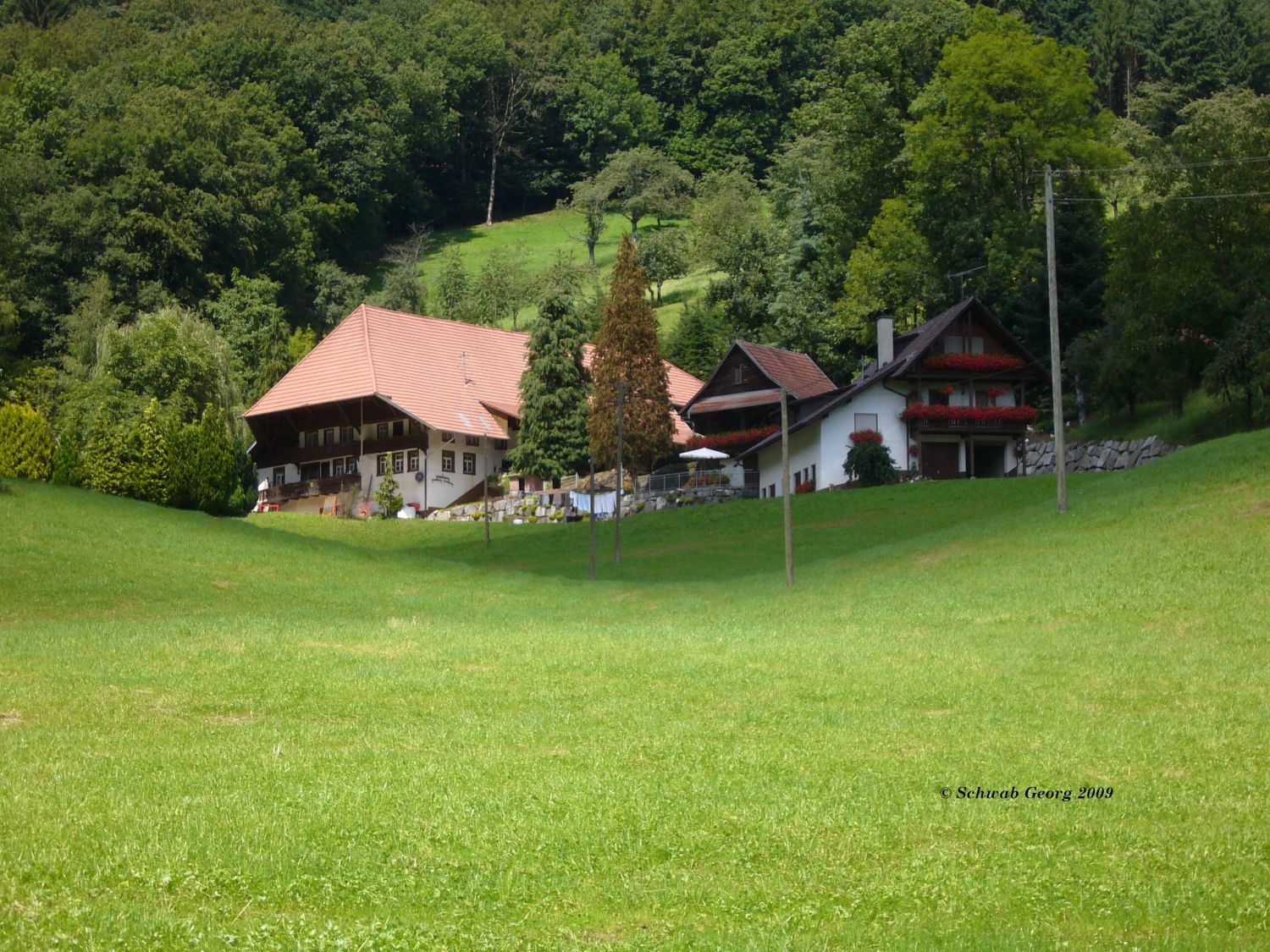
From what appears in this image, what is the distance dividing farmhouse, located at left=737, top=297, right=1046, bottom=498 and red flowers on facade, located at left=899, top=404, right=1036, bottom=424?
4 centimetres

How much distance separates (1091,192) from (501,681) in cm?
6464

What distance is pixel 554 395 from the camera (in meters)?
76.3

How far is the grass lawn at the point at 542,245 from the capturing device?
128375mm

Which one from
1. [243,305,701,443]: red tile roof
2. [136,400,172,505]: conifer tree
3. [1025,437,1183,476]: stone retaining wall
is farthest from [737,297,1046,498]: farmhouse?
[136,400,172,505]: conifer tree

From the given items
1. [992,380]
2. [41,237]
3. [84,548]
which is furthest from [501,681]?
[41,237]

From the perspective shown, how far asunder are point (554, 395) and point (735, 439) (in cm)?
1017

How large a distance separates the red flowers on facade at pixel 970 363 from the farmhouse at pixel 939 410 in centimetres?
4

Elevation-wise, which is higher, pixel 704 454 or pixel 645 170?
pixel 645 170

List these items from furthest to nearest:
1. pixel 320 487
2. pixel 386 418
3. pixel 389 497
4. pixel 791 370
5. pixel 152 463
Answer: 1. pixel 791 370
2. pixel 386 418
3. pixel 320 487
4. pixel 389 497
5. pixel 152 463

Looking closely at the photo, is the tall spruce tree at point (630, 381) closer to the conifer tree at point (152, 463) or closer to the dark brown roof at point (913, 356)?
the dark brown roof at point (913, 356)

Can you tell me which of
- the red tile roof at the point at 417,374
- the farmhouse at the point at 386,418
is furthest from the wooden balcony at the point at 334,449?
the red tile roof at the point at 417,374

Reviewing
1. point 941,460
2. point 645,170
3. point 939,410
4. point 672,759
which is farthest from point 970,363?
point 645,170

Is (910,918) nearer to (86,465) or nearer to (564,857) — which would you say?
(564,857)

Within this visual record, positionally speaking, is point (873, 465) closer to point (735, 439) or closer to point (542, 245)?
point (735, 439)
